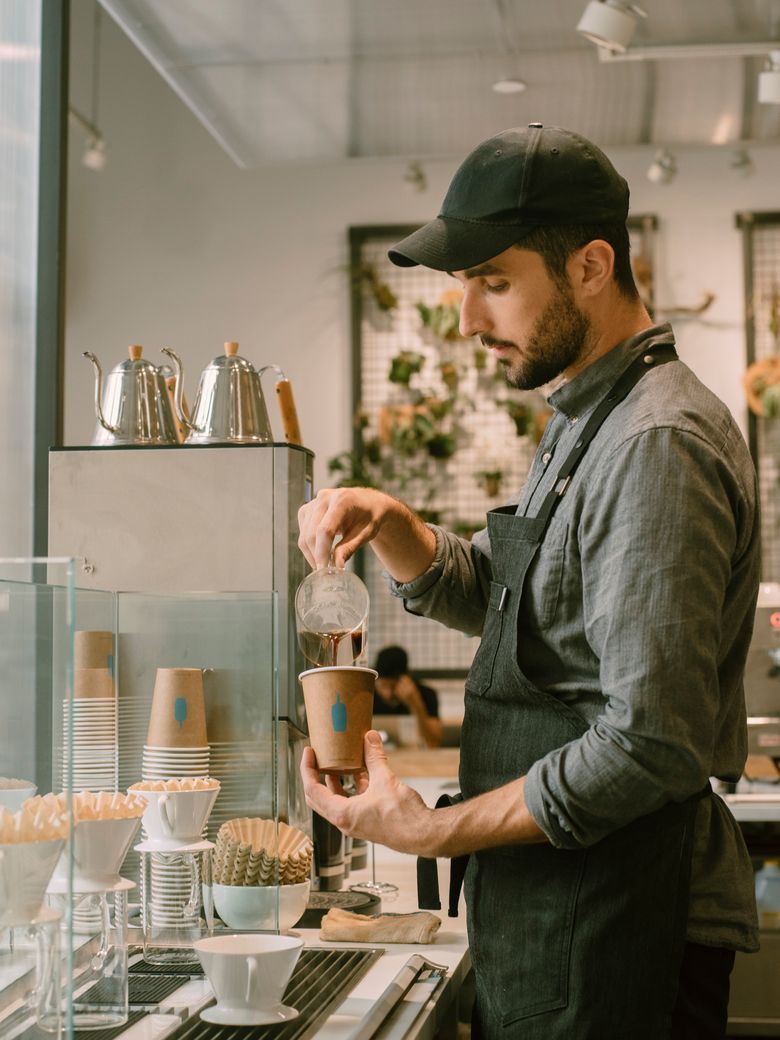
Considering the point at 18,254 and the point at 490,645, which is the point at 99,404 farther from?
the point at 18,254

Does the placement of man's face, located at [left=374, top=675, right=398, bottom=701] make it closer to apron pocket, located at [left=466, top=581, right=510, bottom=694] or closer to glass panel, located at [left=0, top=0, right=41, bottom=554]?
glass panel, located at [left=0, top=0, right=41, bottom=554]

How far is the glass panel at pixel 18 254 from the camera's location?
3.30 m

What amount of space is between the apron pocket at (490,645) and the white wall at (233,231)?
5.08 m

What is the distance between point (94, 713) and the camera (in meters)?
1.56

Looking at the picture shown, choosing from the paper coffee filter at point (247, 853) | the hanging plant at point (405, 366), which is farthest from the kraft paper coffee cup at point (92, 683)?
the hanging plant at point (405, 366)

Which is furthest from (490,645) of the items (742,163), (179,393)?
(742,163)

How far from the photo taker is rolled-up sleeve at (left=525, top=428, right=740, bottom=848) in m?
1.21

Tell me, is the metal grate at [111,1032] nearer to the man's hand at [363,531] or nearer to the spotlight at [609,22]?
the man's hand at [363,531]

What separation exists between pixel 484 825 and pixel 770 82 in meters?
3.58

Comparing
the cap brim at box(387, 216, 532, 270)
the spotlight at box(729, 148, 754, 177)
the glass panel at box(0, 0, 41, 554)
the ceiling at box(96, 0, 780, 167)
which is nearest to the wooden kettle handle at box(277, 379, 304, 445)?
the cap brim at box(387, 216, 532, 270)

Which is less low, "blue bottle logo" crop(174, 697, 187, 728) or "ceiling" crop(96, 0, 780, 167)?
"ceiling" crop(96, 0, 780, 167)

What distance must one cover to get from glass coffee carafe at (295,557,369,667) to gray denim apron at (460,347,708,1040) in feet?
0.62

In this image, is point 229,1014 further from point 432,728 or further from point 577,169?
point 432,728

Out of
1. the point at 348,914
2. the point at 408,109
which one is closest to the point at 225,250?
the point at 408,109
